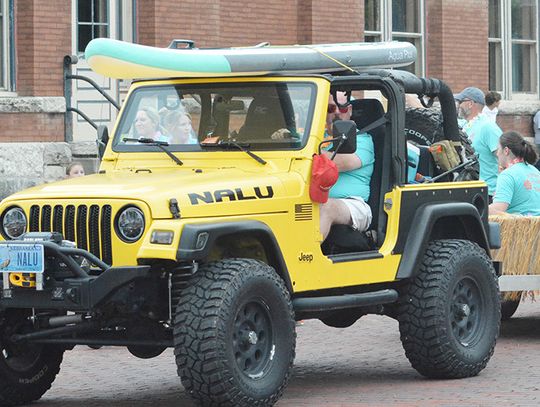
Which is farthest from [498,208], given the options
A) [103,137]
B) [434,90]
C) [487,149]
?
[103,137]

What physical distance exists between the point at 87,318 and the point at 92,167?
9.24 metres

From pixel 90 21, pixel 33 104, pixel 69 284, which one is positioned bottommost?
pixel 69 284

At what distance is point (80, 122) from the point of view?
18.4 metres

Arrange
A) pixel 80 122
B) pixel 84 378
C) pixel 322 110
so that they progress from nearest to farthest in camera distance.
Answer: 1. pixel 322 110
2. pixel 84 378
3. pixel 80 122

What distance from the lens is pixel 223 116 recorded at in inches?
384

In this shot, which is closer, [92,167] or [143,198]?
[143,198]

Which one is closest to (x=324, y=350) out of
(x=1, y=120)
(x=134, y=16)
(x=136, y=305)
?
(x=136, y=305)

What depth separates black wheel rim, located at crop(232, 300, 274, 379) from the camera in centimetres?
Answer: 840

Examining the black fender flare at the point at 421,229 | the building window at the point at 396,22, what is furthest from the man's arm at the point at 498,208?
the building window at the point at 396,22

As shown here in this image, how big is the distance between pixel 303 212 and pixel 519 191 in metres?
3.99

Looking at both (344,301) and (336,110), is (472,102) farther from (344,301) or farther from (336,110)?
(344,301)

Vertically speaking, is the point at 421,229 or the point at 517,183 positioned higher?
the point at 517,183

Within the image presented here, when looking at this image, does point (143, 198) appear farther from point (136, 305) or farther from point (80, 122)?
point (80, 122)

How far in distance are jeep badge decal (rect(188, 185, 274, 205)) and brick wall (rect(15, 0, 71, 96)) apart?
29.3 feet
